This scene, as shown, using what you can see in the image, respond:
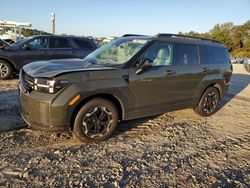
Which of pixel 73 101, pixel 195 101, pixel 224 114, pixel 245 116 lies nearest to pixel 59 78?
pixel 73 101

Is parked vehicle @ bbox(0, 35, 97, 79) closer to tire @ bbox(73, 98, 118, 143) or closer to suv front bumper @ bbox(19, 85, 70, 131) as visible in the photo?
suv front bumper @ bbox(19, 85, 70, 131)

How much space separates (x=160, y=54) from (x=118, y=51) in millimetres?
806

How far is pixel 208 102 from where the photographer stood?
603 cm

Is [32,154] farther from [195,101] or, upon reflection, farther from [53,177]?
[195,101]

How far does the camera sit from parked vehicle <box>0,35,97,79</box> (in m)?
8.80

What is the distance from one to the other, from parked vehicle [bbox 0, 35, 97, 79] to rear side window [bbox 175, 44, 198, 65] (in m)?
5.27

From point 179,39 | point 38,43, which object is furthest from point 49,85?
point 38,43

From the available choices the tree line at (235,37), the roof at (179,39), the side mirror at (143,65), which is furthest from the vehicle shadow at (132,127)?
the tree line at (235,37)

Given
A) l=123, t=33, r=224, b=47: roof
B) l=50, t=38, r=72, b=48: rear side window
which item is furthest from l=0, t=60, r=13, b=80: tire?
l=123, t=33, r=224, b=47: roof

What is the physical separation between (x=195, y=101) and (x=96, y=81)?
107 inches

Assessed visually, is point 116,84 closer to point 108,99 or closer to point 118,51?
point 108,99

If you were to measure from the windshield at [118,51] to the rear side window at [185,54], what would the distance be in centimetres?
81

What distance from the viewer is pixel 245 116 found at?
21.1 ft

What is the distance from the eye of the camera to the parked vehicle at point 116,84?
12.1 feet
